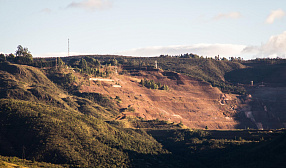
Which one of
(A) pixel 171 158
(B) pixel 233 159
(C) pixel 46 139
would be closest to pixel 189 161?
(A) pixel 171 158

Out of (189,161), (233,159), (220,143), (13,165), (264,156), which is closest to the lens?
(13,165)

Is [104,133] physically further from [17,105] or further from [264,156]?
[264,156]

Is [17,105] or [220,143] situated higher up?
[17,105]

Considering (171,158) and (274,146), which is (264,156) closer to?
(274,146)

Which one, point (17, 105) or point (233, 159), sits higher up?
point (17, 105)

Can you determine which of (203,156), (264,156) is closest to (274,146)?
(264,156)

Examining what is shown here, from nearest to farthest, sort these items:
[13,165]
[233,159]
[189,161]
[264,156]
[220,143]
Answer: [13,165], [264,156], [233,159], [189,161], [220,143]

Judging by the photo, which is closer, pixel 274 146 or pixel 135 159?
pixel 274 146

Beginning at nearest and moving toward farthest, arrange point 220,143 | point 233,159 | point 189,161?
point 233,159
point 189,161
point 220,143

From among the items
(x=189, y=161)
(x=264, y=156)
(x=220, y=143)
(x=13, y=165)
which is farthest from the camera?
(x=220, y=143)

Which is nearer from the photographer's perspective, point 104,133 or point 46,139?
point 46,139
